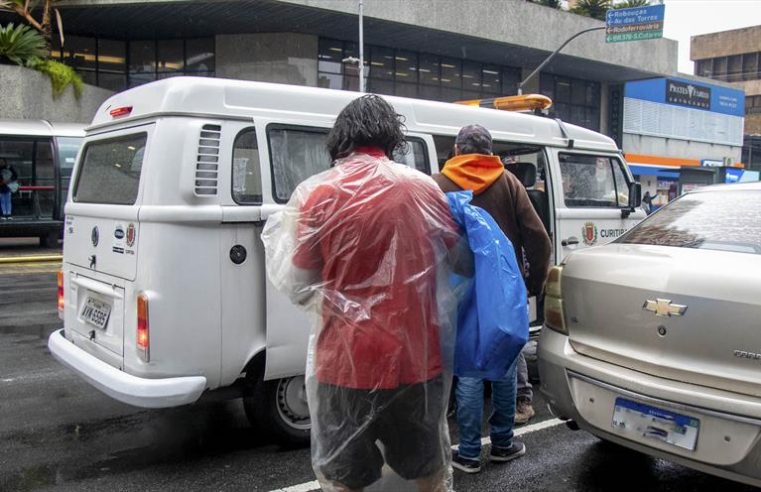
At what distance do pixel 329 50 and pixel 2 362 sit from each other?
1932 cm

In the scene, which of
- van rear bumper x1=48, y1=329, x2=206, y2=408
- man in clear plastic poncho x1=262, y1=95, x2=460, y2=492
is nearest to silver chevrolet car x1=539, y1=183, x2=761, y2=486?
man in clear plastic poncho x1=262, y1=95, x2=460, y2=492

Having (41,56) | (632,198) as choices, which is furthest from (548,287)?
(41,56)

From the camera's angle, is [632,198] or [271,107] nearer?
[271,107]

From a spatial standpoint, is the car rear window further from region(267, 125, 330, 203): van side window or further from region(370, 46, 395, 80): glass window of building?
region(370, 46, 395, 80): glass window of building

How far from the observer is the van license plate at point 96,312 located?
3945 millimetres

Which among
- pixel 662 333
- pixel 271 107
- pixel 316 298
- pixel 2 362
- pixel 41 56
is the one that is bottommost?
pixel 2 362

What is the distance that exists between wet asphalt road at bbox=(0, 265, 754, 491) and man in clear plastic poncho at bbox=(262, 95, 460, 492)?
135cm

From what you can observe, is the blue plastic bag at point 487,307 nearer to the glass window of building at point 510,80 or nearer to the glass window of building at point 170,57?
the glass window of building at point 170,57

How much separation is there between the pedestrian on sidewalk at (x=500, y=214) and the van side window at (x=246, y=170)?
1081 mm

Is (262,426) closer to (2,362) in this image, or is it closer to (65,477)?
(65,477)

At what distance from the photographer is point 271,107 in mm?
3949

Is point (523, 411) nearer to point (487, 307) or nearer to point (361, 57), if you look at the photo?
point (487, 307)

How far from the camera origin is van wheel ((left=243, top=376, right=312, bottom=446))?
156 inches

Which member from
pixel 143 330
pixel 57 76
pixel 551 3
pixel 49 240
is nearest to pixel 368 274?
pixel 143 330
